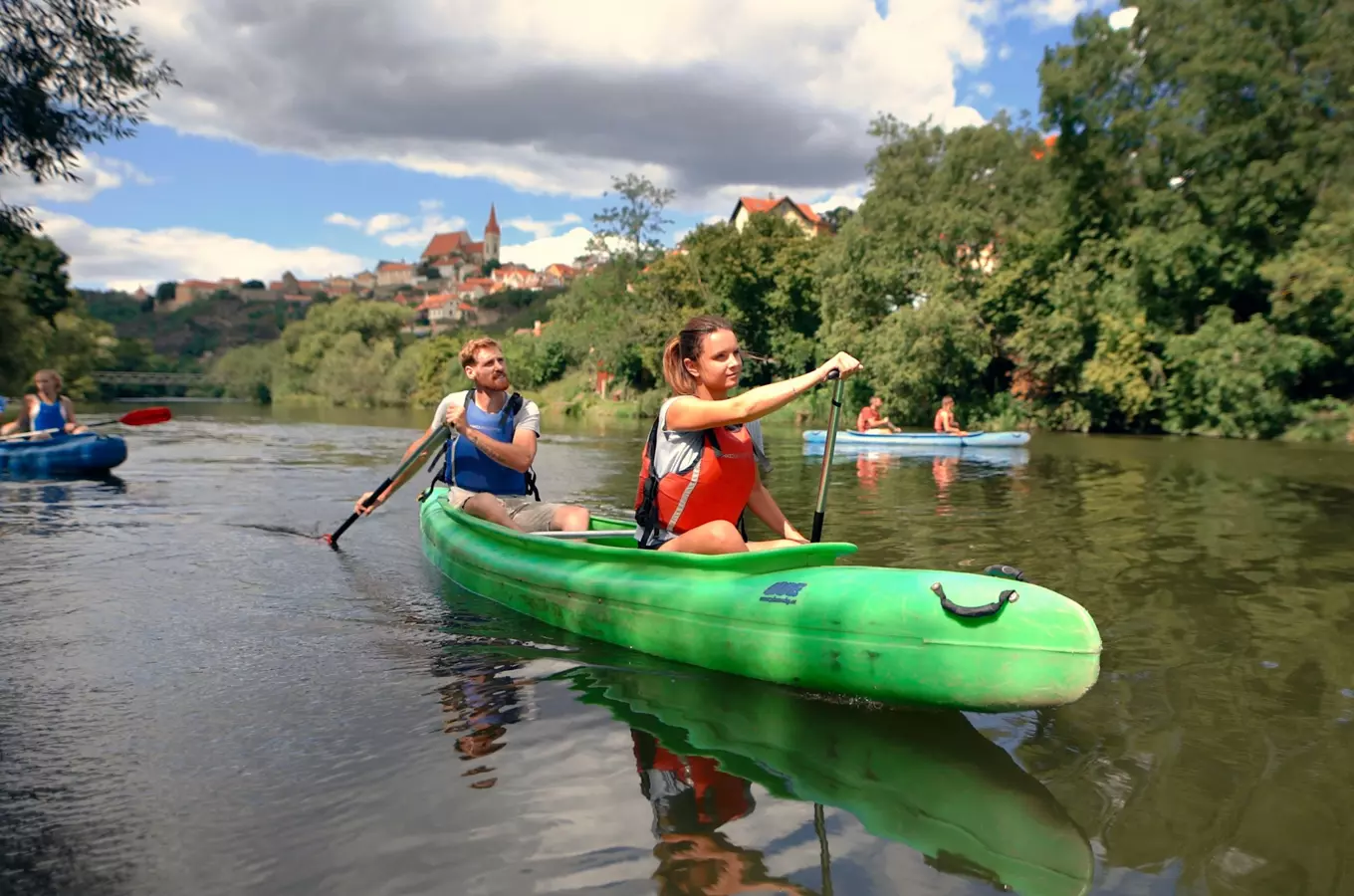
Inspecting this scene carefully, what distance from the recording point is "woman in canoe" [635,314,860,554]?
15.1ft

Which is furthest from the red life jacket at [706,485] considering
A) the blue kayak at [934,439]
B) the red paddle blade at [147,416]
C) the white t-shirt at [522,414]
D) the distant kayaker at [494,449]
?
the blue kayak at [934,439]

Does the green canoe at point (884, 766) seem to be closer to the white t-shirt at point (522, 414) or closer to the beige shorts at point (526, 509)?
the beige shorts at point (526, 509)

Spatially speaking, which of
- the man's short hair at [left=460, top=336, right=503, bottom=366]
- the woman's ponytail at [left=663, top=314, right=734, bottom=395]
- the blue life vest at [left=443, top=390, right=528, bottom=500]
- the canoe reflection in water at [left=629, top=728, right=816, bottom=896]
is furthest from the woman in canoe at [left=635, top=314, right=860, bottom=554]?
the blue life vest at [left=443, top=390, right=528, bottom=500]

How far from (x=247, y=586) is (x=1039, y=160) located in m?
35.0

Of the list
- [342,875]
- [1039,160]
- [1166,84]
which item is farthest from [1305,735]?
[1039,160]

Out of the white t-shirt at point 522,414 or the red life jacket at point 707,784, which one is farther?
the white t-shirt at point 522,414

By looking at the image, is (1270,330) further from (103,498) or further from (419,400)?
(419,400)

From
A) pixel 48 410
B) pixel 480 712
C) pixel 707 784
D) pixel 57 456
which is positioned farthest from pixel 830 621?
pixel 48 410

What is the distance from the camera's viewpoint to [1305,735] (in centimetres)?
400

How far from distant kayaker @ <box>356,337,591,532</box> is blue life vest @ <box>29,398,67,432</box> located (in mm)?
10036

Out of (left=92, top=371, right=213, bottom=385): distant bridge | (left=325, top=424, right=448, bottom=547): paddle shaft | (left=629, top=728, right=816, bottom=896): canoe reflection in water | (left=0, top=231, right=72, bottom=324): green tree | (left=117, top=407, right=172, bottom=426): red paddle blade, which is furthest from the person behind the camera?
(left=92, top=371, right=213, bottom=385): distant bridge

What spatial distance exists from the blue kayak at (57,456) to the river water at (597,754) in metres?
7.26

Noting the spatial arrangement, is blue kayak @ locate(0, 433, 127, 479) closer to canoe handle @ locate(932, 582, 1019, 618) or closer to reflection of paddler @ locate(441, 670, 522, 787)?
reflection of paddler @ locate(441, 670, 522, 787)

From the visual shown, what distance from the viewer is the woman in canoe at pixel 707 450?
4.60m
